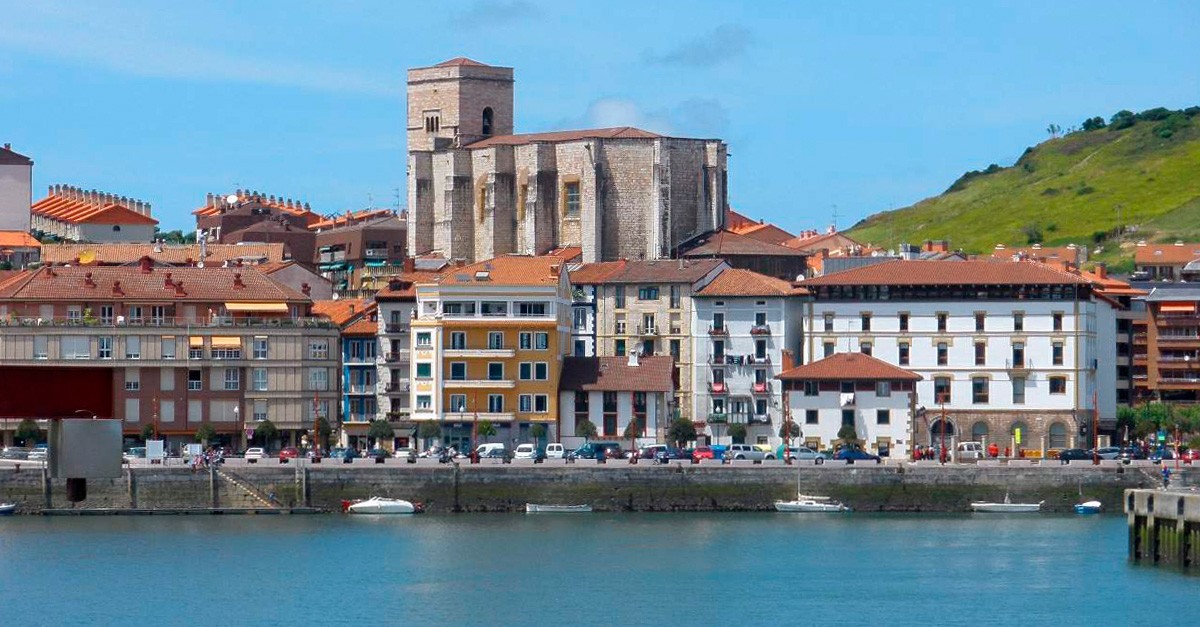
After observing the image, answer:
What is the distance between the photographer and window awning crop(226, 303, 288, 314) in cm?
9312

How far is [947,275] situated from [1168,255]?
46185 millimetres

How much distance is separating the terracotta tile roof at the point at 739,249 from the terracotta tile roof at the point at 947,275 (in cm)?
1592

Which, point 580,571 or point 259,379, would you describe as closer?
point 580,571

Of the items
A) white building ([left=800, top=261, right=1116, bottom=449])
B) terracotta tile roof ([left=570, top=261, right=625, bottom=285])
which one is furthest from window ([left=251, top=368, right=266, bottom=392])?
white building ([left=800, top=261, right=1116, bottom=449])

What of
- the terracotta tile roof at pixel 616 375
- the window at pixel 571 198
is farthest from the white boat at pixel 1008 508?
the window at pixel 571 198

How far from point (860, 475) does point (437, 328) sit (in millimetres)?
20552

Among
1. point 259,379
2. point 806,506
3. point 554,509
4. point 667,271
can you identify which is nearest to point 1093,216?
point 667,271

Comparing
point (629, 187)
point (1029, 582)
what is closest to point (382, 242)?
point (629, 187)

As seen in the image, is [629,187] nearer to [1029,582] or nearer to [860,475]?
[860,475]

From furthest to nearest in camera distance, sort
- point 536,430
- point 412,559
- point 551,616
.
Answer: point 536,430 < point 412,559 < point 551,616

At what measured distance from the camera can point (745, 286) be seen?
9825cm

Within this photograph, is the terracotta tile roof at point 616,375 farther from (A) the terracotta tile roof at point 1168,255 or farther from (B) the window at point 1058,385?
(A) the terracotta tile roof at point 1168,255

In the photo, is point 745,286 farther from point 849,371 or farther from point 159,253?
point 159,253

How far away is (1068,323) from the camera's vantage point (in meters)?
93.4
